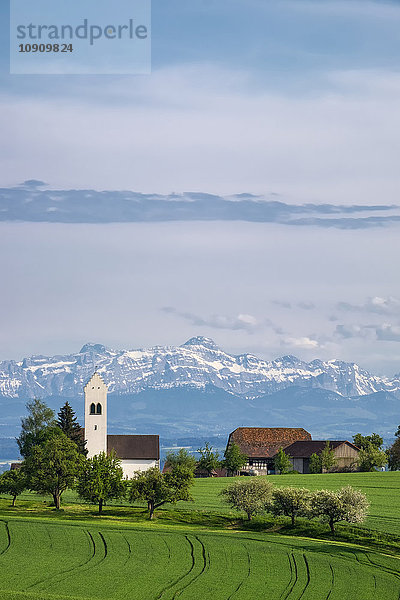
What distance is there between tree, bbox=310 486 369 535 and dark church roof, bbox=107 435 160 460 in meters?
68.1

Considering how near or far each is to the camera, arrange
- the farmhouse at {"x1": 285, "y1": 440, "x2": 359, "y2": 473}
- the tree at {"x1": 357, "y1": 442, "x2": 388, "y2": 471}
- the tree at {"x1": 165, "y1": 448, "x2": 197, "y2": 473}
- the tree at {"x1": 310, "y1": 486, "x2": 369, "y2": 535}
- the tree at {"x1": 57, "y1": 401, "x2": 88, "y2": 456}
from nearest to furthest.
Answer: the tree at {"x1": 310, "y1": 486, "x2": 369, "y2": 535} < the tree at {"x1": 165, "y1": 448, "x2": 197, "y2": 473} < the tree at {"x1": 57, "y1": 401, "x2": 88, "y2": 456} < the tree at {"x1": 357, "y1": 442, "x2": 388, "y2": 471} < the farmhouse at {"x1": 285, "y1": 440, "x2": 359, "y2": 473}

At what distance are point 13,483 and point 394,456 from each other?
72.9 metres

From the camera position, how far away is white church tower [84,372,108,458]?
152m

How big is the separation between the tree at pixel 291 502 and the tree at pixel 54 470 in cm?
2647

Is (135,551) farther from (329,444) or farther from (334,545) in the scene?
(329,444)

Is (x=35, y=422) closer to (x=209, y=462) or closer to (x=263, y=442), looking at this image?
(x=209, y=462)

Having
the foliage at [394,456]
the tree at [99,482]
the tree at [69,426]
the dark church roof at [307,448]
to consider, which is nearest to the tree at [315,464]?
the dark church roof at [307,448]

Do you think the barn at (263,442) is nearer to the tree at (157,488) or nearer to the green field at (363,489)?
the green field at (363,489)

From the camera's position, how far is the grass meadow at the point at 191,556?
198 feet

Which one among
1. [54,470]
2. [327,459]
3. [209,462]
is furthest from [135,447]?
[54,470]

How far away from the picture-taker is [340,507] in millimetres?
86438

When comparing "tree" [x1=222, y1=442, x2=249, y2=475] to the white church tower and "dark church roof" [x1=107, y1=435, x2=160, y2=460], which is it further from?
the white church tower

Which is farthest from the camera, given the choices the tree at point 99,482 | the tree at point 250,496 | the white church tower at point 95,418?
the white church tower at point 95,418

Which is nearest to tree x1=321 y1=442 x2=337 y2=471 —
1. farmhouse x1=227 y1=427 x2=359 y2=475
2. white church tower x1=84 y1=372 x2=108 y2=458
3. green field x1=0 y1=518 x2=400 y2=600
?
farmhouse x1=227 y1=427 x2=359 y2=475
